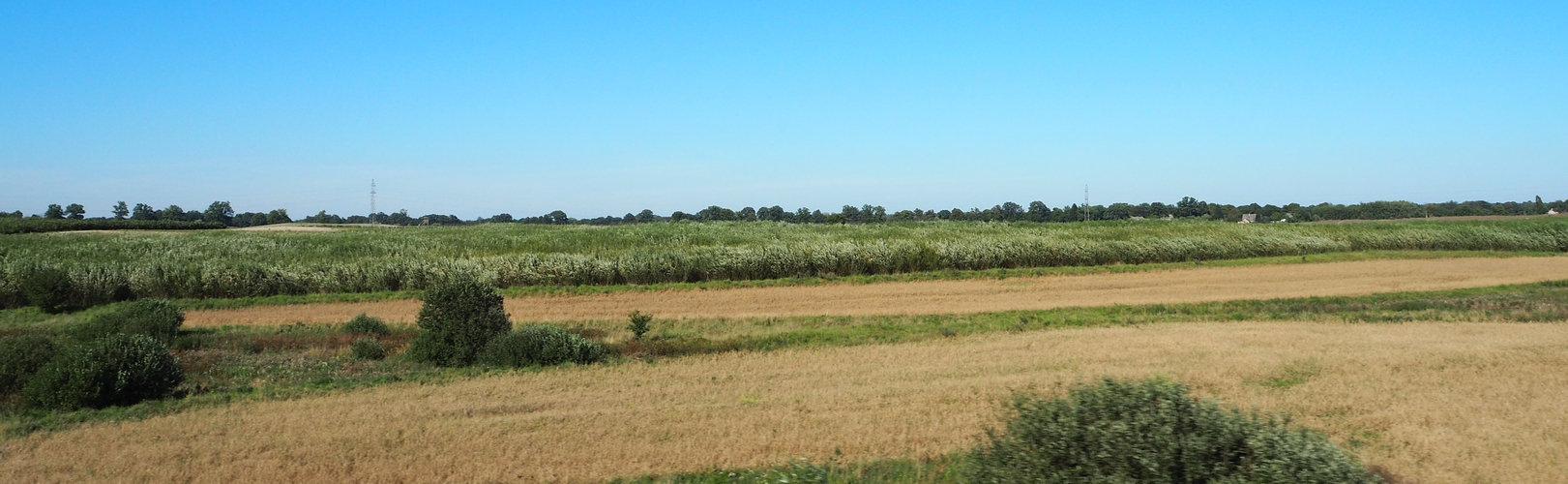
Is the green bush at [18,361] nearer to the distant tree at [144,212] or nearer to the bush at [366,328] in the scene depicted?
the bush at [366,328]

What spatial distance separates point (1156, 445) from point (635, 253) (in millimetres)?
25815

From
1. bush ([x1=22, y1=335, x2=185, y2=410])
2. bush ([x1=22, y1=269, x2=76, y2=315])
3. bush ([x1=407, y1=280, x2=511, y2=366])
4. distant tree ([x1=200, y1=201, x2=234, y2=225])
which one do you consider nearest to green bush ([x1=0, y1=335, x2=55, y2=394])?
bush ([x1=22, y1=335, x2=185, y2=410])

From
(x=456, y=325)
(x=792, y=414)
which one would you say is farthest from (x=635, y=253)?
(x=792, y=414)

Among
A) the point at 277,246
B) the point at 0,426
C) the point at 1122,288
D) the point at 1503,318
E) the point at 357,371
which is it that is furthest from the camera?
the point at 277,246

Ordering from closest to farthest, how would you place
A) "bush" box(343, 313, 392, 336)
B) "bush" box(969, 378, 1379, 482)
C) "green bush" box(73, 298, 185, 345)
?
"bush" box(969, 378, 1379, 482)
"green bush" box(73, 298, 185, 345)
"bush" box(343, 313, 392, 336)

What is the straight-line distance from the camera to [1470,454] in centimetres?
854

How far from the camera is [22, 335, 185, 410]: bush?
11.7 m

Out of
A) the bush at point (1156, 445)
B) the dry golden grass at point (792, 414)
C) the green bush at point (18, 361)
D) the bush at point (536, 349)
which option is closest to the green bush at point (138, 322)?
the green bush at point (18, 361)

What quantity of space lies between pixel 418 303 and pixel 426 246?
8.85 m

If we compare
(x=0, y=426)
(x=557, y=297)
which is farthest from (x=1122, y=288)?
(x=0, y=426)

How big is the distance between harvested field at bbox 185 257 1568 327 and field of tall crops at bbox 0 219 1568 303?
234 cm

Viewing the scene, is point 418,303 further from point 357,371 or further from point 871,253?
point 871,253

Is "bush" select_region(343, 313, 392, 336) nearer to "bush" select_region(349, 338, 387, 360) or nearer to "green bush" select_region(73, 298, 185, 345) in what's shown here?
"bush" select_region(349, 338, 387, 360)

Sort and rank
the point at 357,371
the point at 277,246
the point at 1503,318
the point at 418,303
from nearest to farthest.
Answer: the point at 357,371, the point at 1503,318, the point at 418,303, the point at 277,246
